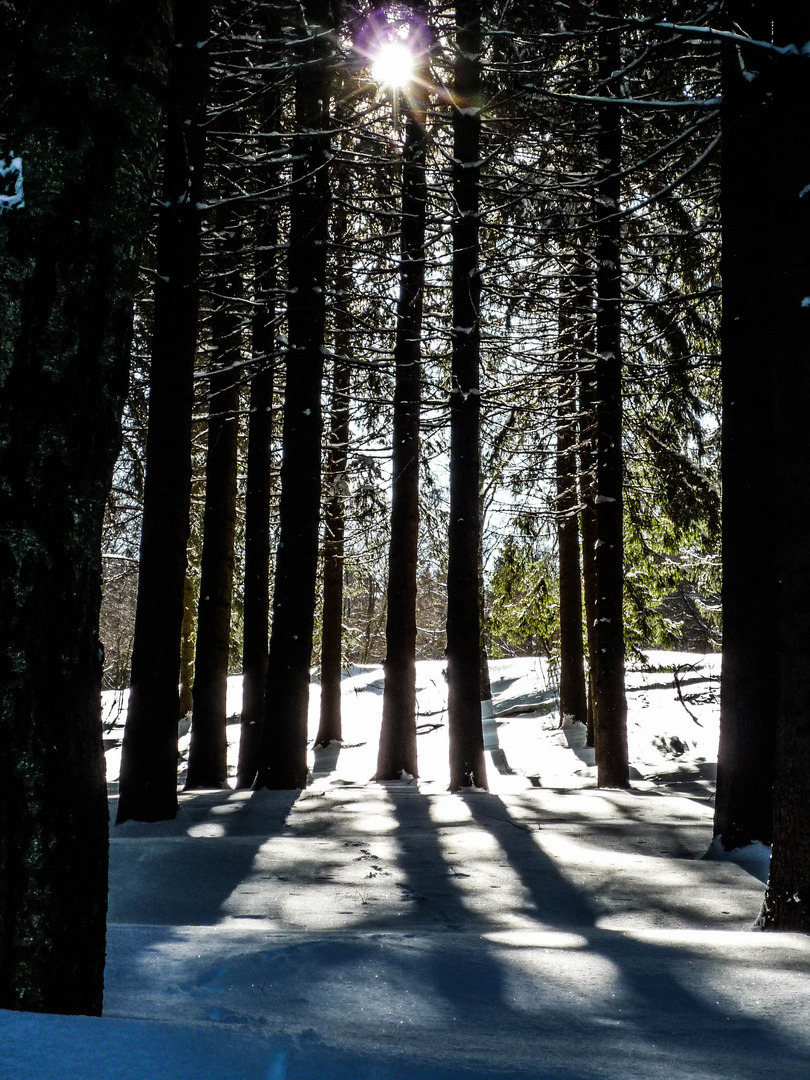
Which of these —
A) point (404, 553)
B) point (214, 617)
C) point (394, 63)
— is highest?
point (394, 63)

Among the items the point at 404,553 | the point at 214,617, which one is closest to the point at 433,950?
the point at 214,617

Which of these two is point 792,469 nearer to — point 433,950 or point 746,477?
point 746,477

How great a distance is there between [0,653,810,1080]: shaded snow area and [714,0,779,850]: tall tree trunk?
58cm

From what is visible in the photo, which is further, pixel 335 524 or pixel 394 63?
pixel 335 524

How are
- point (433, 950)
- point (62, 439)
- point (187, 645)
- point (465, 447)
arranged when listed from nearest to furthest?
1. point (62, 439)
2. point (433, 950)
3. point (465, 447)
4. point (187, 645)

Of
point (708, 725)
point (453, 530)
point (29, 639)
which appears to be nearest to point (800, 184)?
point (29, 639)

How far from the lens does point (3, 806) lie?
1.98m

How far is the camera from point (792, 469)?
12.3 ft

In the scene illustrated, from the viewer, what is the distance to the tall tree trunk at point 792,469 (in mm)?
3643

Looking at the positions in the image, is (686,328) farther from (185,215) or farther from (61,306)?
(61,306)

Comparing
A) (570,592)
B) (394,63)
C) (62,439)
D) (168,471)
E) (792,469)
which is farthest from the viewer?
(570,592)

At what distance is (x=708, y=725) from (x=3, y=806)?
15312 mm

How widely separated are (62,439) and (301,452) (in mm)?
6947

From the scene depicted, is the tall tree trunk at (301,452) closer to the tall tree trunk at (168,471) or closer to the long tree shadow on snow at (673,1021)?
the tall tree trunk at (168,471)
